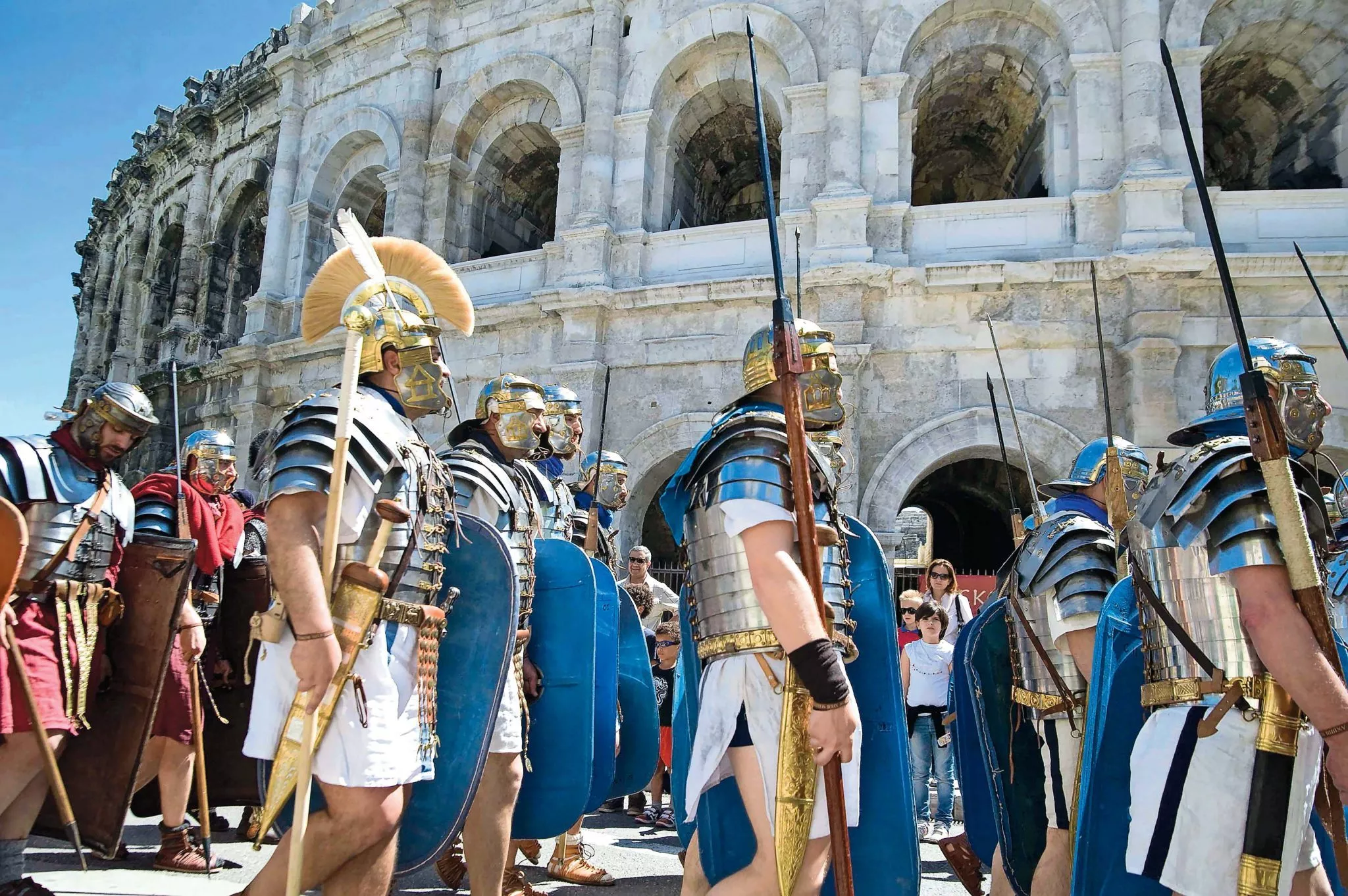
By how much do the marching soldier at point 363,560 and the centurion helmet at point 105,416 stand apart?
4.57 ft

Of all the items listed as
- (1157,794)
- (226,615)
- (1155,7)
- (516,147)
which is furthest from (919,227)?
(1157,794)

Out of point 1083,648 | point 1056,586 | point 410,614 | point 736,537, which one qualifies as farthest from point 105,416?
point 1083,648

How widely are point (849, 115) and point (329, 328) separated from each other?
9285mm

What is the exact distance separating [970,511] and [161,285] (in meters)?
17.9

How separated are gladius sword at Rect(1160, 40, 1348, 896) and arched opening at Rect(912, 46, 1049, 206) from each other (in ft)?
33.5

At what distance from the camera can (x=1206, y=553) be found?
2432 mm

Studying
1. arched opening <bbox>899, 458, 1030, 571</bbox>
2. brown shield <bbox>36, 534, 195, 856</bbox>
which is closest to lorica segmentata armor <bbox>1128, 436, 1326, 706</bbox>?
brown shield <bbox>36, 534, 195, 856</bbox>

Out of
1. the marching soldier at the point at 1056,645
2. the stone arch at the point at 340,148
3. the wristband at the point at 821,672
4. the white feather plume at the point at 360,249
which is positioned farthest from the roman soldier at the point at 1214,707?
the stone arch at the point at 340,148

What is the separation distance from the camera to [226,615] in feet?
17.9

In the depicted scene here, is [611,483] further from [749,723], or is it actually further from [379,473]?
[749,723]

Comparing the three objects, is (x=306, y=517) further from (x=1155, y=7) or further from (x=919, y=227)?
(x=1155, y=7)

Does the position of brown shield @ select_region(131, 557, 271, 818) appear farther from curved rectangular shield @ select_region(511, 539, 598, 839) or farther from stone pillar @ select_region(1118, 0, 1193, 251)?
stone pillar @ select_region(1118, 0, 1193, 251)

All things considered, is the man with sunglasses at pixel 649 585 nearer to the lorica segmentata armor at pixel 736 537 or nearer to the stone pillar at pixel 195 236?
the lorica segmentata armor at pixel 736 537

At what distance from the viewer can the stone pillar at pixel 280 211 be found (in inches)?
615
